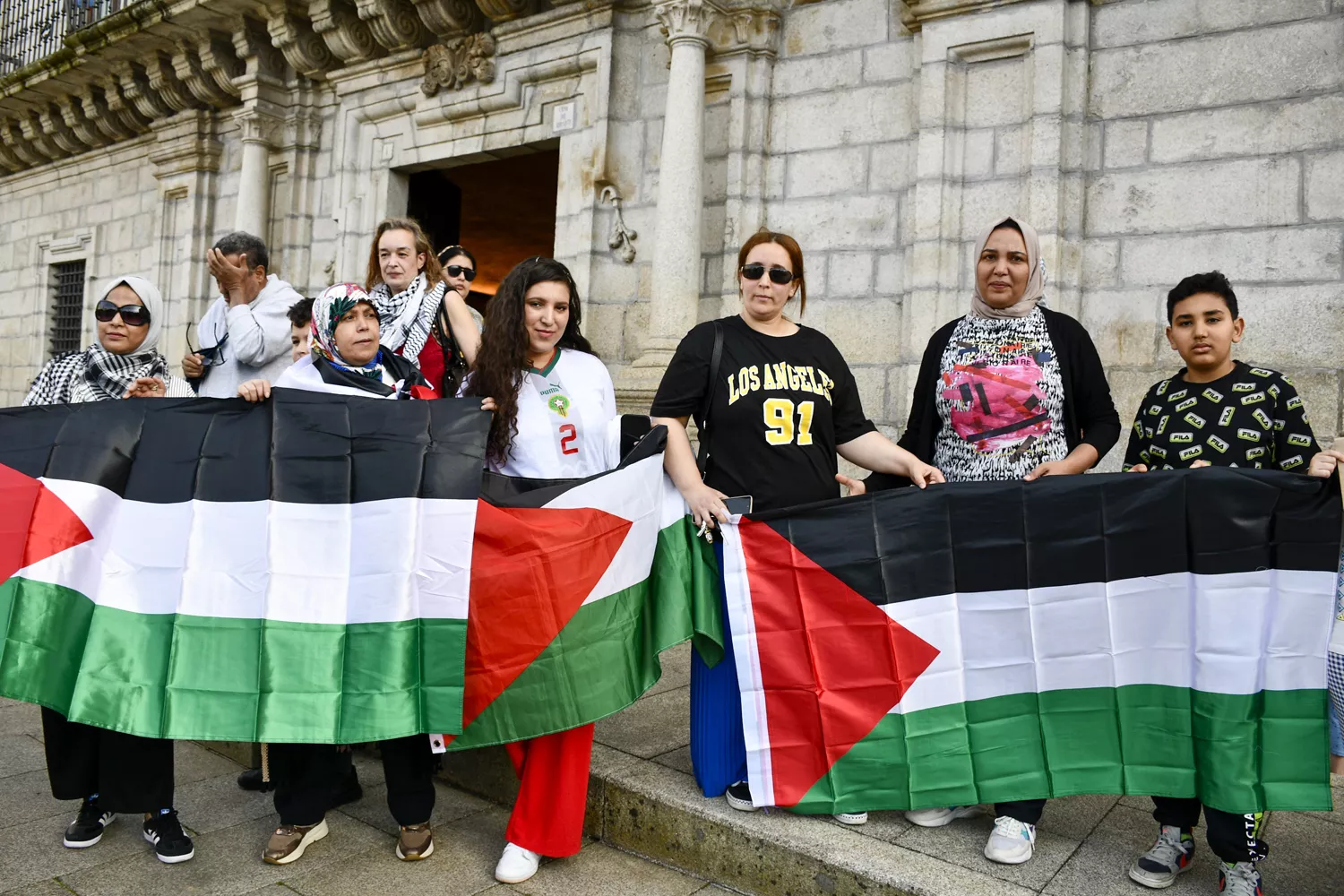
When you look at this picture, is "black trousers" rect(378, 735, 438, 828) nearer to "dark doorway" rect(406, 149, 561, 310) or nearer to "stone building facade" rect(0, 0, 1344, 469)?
"stone building facade" rect(0, 0, 1344, 469)

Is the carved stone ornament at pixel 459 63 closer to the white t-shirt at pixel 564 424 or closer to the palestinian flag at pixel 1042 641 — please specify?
the white t-shirt at pixel 564 424

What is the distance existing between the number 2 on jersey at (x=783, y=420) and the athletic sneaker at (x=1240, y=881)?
170 cm

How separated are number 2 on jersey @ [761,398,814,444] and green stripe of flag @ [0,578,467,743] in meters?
1.16

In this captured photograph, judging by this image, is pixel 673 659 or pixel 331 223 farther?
pixel 331 223

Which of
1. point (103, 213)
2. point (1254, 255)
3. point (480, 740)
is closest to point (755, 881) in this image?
point (480, 740)

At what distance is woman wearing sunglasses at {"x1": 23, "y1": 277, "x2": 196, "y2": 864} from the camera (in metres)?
3.18

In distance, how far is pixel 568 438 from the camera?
3314 millimetres

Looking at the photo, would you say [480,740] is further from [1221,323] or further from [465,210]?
[465,210]

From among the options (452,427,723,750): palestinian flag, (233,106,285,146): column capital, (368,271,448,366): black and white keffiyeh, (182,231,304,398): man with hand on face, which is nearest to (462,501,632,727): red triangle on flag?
(452,427,723,750): palestinian flag

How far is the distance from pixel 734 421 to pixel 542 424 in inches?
25.0

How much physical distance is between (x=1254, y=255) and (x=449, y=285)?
A: 435 cm

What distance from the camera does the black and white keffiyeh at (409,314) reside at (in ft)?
13.6

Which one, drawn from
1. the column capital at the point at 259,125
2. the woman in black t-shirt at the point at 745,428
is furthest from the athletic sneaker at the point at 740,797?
the column capital at the point at 259,125

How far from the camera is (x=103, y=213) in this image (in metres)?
13.3
